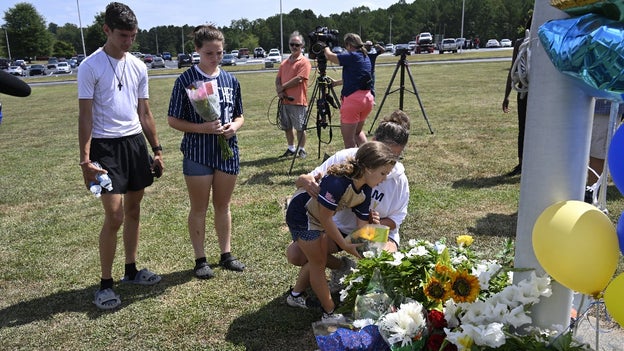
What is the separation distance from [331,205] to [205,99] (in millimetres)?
1189

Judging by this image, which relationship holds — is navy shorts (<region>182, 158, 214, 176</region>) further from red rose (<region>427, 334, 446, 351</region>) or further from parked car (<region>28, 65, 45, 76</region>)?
parked car (<region>28, 65, 45, 76</region>)

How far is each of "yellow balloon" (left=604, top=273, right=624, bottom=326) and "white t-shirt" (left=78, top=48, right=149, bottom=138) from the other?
8.94 feet

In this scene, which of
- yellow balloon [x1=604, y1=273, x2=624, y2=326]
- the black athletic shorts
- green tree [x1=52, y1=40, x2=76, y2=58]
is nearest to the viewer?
yellow balloon [x1=604, y1=273, x2=624, y2=326]

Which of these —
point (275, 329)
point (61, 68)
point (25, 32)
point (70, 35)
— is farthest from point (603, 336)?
point (70, 35)

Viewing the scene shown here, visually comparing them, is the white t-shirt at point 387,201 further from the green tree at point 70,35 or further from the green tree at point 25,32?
the green tree at point 70,35

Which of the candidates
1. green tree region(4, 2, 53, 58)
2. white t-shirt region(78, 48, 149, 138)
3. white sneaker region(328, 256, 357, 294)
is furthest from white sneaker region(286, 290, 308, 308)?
green tree region(4, 2, 53, 58)

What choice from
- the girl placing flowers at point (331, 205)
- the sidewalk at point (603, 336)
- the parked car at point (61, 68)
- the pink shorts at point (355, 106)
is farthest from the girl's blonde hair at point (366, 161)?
the parked car at point (61, 68)

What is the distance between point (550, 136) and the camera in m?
1.66

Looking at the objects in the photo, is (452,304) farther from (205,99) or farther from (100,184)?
(100,184)

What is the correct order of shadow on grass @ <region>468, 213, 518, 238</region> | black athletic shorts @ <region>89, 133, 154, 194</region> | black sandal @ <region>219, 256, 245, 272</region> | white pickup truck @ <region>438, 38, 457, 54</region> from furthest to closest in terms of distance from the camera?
white pickup truck @ <region>438, 38, 457, 54</region> → shadow on grass @ <region>468, 213, 518, 238</region> → black sandal @ <region>219, 256, 245, 272</region> → black athletic shorts @ <region>89, 133, 154, 194</region>

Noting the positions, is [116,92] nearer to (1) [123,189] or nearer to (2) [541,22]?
(1) [123,189]

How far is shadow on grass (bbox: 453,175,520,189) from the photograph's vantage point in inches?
218

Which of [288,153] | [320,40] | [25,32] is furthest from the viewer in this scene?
[25,32]

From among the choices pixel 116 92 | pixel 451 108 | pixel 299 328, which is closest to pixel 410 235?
pixel 299 328
